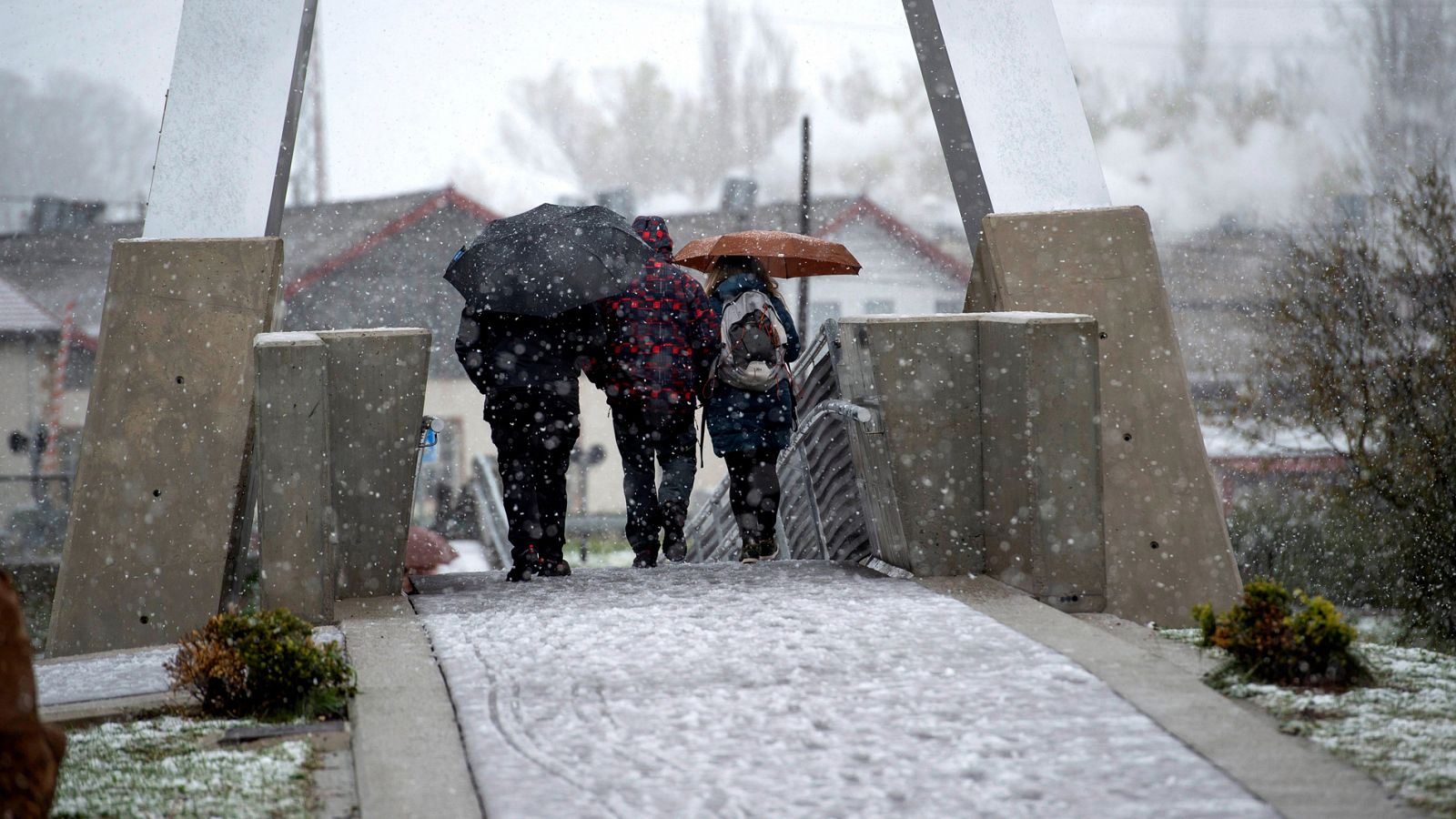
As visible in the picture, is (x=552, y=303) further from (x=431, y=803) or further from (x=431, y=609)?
(x=431, y=803)

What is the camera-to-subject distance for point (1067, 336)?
539cm

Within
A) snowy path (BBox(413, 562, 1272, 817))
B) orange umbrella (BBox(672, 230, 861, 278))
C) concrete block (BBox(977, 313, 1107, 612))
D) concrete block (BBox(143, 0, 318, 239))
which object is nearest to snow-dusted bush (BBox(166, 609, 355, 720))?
snowy path (BBox(413, 562, 1272, 817))

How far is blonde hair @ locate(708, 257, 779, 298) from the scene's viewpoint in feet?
23.2

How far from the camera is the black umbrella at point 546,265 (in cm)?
595

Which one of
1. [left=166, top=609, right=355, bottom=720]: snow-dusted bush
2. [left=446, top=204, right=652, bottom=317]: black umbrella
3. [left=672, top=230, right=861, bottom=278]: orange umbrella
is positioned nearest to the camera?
[left=166, top=609, right=355, bottom=720]: snow-dusted bush

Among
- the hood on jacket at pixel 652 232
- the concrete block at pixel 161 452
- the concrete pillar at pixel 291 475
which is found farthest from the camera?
the hood on jacket at pixel 652 232

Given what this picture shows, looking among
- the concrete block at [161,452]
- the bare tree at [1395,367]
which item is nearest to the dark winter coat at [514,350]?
the concrete block at [161,452]

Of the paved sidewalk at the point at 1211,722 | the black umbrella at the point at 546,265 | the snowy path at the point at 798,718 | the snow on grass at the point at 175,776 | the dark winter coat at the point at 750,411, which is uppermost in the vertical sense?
the black umbrella at the point at 546,265

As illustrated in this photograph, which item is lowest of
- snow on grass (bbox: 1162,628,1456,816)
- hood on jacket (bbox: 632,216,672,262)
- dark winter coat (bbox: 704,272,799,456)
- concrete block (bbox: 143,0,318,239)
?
snow on grass (bbox: 1162,628,1456,816)

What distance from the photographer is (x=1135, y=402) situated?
6.55m

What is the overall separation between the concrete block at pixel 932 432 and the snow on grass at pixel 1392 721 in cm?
170

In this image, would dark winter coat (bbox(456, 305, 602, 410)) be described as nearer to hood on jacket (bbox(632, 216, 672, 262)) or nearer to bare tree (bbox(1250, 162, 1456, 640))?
hood on jacket (bbox(632, 216, 672, 262))

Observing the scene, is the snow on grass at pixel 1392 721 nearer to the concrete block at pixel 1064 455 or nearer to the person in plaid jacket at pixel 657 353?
the concrete block at pixel 1064 455

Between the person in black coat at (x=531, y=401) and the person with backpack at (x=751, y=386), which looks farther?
the person with backpack at (x=751, y=386)
